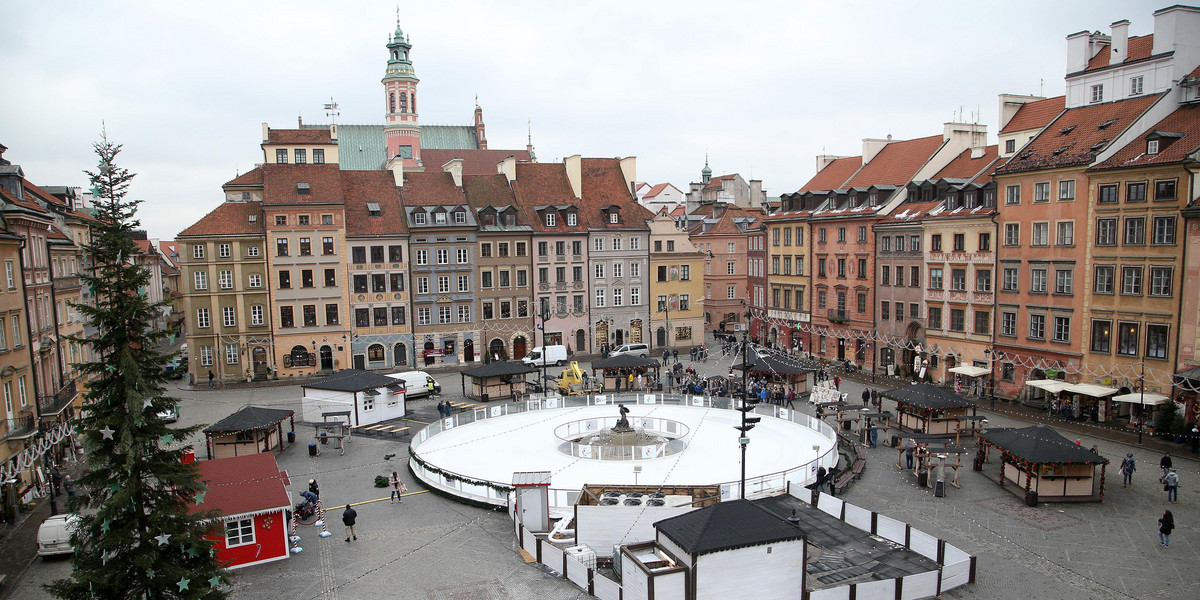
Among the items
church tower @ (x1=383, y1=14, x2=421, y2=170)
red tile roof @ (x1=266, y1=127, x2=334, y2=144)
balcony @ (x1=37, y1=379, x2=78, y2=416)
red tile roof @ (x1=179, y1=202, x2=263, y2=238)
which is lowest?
balcony @ (x1=37, y1=379, x2=78, y2=416)

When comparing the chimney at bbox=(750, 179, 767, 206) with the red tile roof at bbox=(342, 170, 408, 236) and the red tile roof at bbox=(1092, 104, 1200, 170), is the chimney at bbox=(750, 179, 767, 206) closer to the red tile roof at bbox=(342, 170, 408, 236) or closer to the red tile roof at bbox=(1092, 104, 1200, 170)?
the red tile roof at bbox=(342, 170, 408, 236)

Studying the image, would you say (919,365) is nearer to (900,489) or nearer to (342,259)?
(900,489)

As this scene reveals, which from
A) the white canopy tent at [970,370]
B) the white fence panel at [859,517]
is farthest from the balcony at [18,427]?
the white canopy tent at [970,370]

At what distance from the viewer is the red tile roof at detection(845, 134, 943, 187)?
5349cm

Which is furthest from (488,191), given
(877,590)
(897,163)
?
(877,590)

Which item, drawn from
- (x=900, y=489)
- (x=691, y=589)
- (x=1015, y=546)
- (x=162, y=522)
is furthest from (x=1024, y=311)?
(x=162, y=522)

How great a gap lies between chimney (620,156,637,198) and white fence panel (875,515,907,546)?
48.1m

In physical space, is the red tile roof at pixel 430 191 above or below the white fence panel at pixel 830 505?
above

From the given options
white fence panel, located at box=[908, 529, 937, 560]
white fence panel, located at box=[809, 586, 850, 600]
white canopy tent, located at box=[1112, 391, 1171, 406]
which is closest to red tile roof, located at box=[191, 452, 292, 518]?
white fence panel, located at box=[809, 586, 850, 600]

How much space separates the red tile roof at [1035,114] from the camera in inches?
1796

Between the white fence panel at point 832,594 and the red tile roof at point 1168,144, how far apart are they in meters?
28.8

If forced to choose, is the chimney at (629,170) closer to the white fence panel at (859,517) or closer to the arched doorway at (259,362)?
the arched doorway at (259,362)

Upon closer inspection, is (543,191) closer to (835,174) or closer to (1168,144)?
(835,174)

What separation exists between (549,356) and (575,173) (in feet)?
55.3
